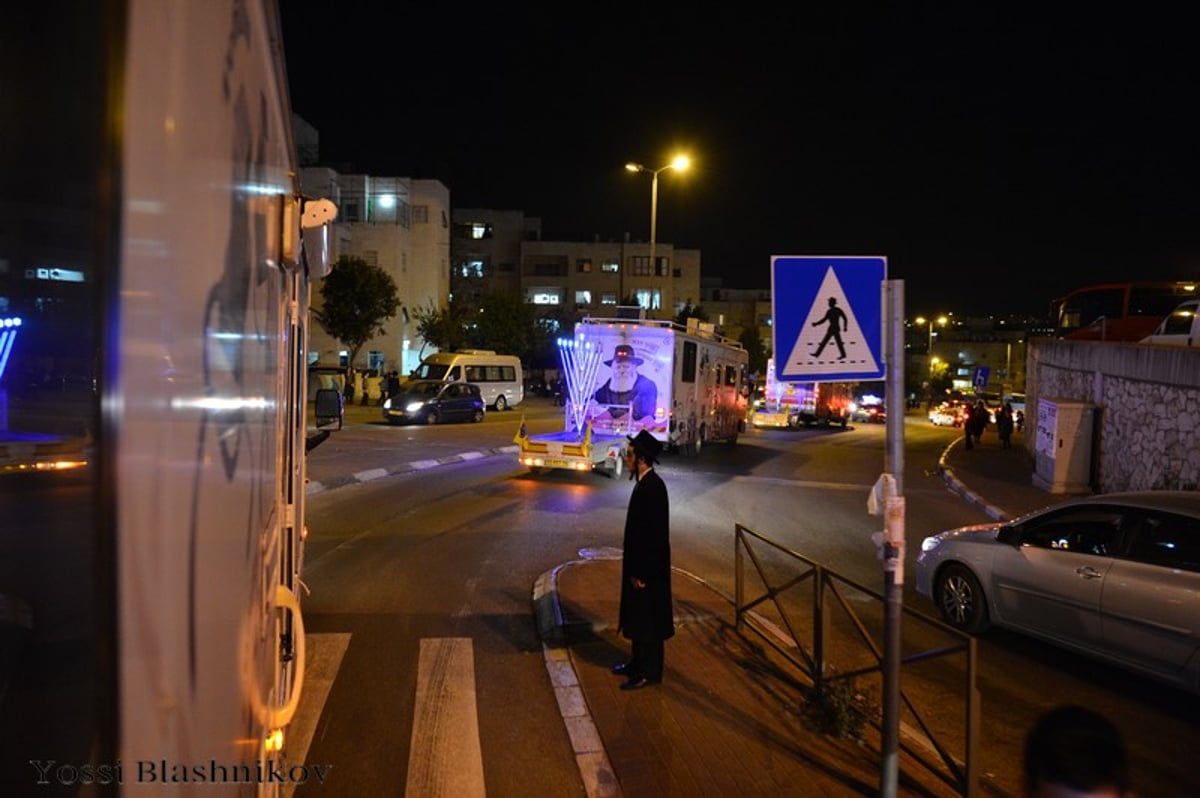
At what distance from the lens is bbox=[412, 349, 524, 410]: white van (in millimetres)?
35312

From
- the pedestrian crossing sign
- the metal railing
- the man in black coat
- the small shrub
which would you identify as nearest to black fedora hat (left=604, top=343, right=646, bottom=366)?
the metal railing

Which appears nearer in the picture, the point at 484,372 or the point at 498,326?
the point at 484,372

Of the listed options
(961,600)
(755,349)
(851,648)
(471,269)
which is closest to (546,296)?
(471,269)

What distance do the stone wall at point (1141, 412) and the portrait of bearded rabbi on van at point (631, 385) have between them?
30.3ft

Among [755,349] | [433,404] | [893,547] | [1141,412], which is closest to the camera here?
[893,547]

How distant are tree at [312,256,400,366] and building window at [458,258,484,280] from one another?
31.3 m

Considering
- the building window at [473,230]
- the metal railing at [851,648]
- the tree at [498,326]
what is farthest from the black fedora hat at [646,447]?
the building window at [473,230]

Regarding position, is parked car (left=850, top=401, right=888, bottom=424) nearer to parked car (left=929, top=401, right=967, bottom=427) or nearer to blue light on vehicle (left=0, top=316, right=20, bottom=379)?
parked car (left=929, top=401, right=967, bottom=427)

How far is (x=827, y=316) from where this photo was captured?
4586 millimetres

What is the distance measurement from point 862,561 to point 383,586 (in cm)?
608

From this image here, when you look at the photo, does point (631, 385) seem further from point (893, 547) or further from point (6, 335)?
point (6, 335)

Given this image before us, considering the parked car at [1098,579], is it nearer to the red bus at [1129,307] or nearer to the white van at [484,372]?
the red bus at [1129,307]

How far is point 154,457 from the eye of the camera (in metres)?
1.09

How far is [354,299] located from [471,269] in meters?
33.1
